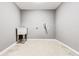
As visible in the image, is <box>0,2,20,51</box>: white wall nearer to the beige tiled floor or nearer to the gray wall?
the beige tiled floor

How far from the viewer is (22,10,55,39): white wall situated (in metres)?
6.66

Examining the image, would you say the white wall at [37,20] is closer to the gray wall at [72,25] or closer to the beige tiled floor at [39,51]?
the gray wall at [72,25]

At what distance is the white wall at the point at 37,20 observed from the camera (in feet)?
21.9

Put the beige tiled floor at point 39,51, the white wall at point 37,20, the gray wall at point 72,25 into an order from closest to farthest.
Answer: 1. the beige tiled floor at point 39,51
2. the gray wall at point 72,25
3. the white wall at point 37,20

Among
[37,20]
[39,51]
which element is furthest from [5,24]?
[37,20]

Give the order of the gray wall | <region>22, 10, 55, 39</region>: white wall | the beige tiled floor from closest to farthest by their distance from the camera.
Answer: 1. the beige tiled floor
2. the gray wall
3. <region>22, 10, 55, 39</region>: white wall

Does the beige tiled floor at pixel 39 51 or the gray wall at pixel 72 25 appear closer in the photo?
the beige tiled floor at pixel 39 51

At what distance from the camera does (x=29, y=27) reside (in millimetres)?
6684

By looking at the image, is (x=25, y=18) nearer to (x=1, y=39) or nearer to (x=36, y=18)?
(x=36, y=18)

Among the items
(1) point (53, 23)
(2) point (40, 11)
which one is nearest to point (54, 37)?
(1) point (53, 23)

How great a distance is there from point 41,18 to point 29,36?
1.61m

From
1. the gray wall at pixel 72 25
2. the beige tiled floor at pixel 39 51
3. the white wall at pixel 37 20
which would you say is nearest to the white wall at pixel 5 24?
the beige tiled floor at pixel 39 51

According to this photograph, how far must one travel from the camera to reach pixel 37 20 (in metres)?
6.69


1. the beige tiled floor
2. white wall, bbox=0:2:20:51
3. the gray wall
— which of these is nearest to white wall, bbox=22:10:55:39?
the gray wall
